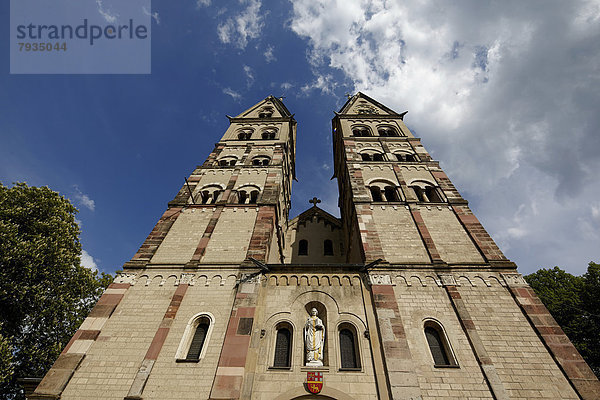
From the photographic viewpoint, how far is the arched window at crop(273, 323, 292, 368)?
30.9ft

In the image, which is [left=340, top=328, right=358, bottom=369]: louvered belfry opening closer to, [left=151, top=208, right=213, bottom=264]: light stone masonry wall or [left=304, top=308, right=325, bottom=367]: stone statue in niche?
[left=304, top=308, right=325, bottom=367]: stone statue in niche

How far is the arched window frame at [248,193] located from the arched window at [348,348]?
31.5 feet

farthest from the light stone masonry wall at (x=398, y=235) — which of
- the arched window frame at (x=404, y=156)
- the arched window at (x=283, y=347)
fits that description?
the arched window frame at (x=404, y=156)

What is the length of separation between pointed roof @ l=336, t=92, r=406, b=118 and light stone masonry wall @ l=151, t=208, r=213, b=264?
1849cm

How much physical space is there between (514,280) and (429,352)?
16.5ft

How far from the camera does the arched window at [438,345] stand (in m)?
9.09

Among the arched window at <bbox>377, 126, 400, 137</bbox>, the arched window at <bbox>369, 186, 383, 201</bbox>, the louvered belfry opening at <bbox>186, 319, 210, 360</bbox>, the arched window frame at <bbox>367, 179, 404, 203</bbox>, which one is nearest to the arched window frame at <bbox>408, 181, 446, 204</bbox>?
the arched window frame at <bbox>367, 179, 404, 203</bbox>

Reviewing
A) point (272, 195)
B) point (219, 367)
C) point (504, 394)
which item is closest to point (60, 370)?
point (219, 367)

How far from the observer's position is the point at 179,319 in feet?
33.4

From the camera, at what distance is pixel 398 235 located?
1362 centimetres

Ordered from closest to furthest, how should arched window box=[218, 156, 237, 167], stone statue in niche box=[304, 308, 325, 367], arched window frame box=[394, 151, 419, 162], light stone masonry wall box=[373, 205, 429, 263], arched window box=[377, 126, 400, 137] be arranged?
stone statue in niche box=[304, 308, 325, 367], light stone masonry wall box=[373, 205, 429, 263], arched window frame box=[394, 151, 419, 162], arched window box=[218, 156, 237, 167], arched window box=[377, 126, 400, 137]

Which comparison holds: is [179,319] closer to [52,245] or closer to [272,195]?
[272,195]

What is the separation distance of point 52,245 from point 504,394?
20.0 meters

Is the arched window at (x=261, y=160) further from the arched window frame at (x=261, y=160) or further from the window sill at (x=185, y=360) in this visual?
the window sill at (x=185, y=360)
